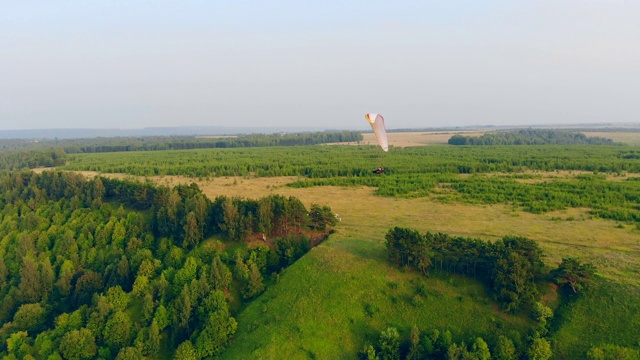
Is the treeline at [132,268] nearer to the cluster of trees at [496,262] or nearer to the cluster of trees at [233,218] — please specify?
the cluster of trees at [233,218]

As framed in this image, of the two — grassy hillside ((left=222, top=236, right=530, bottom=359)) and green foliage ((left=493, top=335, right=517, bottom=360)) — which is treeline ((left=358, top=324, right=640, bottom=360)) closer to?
green foliage ((left=493, top=335, right=517, bottom=360))

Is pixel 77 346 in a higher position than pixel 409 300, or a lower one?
Answer: lower

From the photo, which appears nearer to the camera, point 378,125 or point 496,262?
point 496,262

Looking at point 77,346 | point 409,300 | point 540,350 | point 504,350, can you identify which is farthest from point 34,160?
point 540,350

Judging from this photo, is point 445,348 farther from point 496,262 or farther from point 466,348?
point 496,262

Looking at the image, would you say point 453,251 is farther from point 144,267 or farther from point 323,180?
point 323,180

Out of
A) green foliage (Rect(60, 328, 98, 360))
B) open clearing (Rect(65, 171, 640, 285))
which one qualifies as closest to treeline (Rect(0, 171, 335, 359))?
green foliage (Rect(60, 328, 98, 360))

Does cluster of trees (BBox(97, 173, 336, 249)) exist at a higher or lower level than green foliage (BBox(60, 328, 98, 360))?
higher
